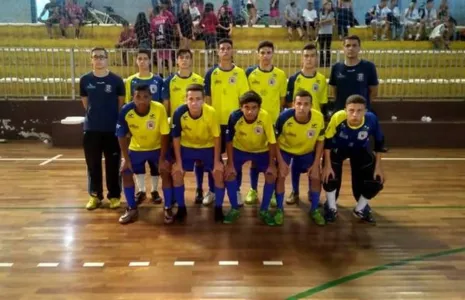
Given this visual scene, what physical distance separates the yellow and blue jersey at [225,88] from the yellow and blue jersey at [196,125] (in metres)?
0.50

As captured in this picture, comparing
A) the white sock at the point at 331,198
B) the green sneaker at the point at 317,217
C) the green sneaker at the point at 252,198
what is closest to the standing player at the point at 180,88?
the green sneaker at the point at 252,198

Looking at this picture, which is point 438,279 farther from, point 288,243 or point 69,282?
point 69,282

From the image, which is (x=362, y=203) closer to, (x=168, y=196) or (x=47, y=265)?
(x=168, y=196)

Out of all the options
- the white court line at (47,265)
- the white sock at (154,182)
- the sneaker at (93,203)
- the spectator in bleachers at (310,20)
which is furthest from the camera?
the spectator in bleachers at (310,20)

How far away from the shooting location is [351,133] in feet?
12.6

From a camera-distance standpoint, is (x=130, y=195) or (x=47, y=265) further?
(x=130, y=195)

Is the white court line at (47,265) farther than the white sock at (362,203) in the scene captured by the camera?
No

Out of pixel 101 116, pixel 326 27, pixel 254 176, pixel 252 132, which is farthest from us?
pixel 326 27

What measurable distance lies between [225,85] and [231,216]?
45.1 inches

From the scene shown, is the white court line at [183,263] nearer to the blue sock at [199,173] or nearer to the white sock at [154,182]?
the blue sock at [199,173]

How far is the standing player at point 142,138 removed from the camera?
3.87 meters

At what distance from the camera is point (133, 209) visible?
401 cm

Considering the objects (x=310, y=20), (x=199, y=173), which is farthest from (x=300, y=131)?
(x=310, y=20)

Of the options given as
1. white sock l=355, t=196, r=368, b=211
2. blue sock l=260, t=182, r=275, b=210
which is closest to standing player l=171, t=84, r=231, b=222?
blue sock l=260, t=182, r=275, b=210
